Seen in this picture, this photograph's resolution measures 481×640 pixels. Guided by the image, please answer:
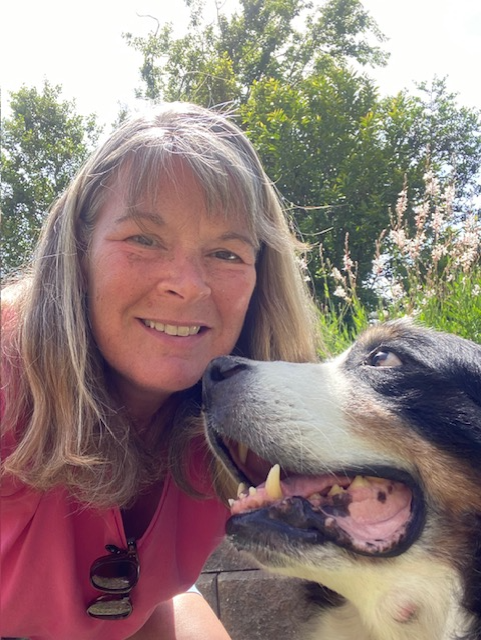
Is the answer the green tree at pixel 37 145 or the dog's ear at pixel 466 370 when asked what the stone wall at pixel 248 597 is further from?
the green tree at pixel 37 145

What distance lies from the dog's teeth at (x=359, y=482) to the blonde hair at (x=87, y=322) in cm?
65

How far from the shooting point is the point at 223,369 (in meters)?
1.87

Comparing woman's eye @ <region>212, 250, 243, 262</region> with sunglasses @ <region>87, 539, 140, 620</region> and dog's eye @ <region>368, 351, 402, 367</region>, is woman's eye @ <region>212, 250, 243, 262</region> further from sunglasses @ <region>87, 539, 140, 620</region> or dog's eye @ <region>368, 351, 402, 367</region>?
sunglasses @ <region>87, 539, 140, 620</region>

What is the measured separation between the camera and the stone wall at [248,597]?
279 centimetres

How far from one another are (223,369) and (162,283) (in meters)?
0.34

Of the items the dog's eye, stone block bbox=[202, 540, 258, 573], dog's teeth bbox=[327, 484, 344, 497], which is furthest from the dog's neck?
stone block bbox=[202, 540, 258, 573]

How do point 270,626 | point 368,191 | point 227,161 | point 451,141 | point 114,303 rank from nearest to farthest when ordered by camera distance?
1. point 114,303
2. point 227,161
3. point 270,626
4. point 368,191
5. point 451,141

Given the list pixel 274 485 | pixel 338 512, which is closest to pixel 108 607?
pixel 274 485

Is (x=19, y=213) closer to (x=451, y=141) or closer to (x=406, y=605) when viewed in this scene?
(x=406, y=605)

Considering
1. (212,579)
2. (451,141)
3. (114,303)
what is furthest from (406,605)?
(451,141)

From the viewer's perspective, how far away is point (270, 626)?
2830 mm

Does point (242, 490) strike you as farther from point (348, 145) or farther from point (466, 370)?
point (348, 145)

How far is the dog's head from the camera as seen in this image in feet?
5.40

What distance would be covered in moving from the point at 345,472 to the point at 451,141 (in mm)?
9040
